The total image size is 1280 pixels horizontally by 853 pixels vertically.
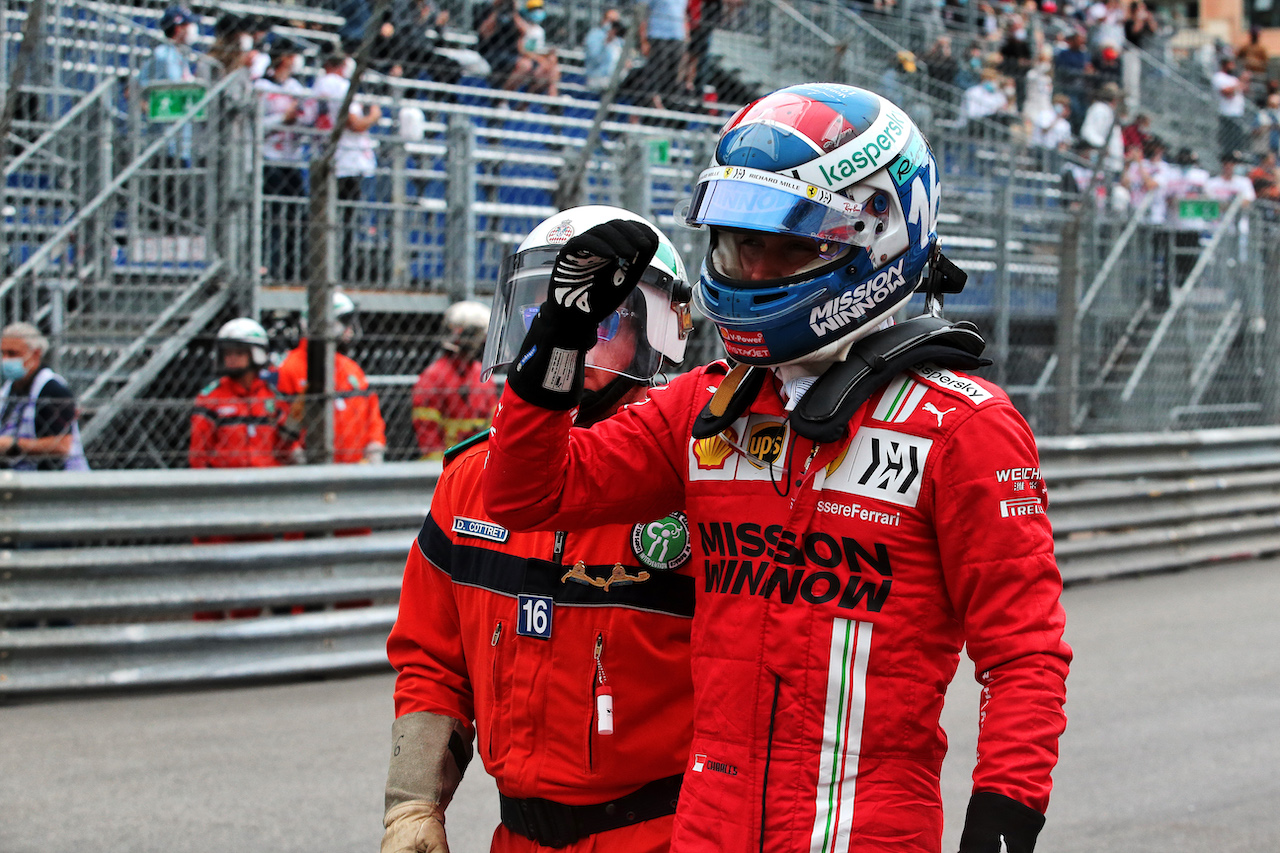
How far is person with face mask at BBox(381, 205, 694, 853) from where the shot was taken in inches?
97.5

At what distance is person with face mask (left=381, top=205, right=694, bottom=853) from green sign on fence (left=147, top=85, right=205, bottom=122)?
18.8ft

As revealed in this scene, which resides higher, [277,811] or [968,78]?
[968,78]

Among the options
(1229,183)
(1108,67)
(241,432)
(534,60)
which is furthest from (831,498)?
(1108,67)

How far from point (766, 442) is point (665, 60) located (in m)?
8.11

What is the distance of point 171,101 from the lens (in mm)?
7781

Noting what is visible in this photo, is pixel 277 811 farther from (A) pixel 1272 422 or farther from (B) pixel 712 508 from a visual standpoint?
(A) pixel 1272 422

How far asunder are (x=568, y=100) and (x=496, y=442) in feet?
28.5

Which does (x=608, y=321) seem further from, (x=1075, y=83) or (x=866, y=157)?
(x=1075, y=83)

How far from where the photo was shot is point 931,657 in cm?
210

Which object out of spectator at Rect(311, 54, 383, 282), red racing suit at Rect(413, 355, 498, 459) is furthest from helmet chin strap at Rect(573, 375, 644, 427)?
spectator at Rect(311, 54, 383, 282)

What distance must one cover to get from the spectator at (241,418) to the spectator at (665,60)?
12.0 ft

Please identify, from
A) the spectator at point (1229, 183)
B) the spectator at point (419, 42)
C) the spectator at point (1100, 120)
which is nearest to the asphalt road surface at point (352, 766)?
the spectator at point (419, 42)

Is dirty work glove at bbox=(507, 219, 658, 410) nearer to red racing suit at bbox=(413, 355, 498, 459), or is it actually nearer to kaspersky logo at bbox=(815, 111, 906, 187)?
kaspersky logo at bbox=(815, 111, 906, 187)

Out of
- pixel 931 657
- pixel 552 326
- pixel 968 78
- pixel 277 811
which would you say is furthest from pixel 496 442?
pixel 968 78
